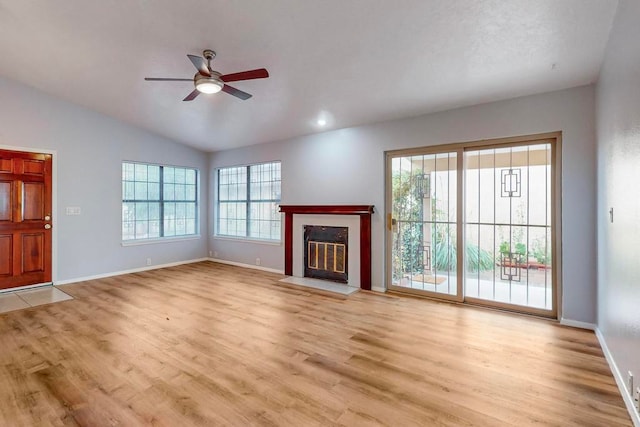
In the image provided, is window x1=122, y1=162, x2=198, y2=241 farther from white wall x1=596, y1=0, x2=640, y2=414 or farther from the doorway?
white wall x1=596, y1=0, x2=640, y2=414

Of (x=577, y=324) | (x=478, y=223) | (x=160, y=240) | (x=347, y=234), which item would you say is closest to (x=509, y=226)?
(x=478, y=223)

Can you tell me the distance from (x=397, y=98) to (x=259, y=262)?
166 inches

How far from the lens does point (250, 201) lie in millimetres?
6844

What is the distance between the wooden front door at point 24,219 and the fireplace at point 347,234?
155 inches

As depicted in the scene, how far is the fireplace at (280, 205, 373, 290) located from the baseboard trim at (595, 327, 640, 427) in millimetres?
2795

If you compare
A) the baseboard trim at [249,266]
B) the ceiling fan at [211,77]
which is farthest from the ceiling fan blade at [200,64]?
the baseboard trim at [249,266]

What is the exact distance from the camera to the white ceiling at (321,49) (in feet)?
8.44

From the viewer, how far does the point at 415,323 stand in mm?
3502

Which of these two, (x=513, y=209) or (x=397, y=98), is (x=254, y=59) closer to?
(x=397, y=98)

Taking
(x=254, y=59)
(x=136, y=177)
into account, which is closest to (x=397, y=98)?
(x=254, y=59)

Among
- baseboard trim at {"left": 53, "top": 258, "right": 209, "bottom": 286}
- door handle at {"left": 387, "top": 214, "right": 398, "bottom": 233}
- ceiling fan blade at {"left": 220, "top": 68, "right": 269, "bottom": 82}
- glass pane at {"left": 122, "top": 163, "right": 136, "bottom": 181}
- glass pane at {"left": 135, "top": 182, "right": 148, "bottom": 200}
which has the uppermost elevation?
ceiling fan blade at {"left": 220, "top": 68, "right": 269, "bottom": 82}

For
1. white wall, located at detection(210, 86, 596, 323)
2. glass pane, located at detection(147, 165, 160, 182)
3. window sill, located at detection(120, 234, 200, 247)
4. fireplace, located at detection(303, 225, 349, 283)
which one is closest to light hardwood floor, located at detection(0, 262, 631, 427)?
white wall, located at detection(210, 86, 596, 323)

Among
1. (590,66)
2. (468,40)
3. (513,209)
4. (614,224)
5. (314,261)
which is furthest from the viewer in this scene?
(314,261)

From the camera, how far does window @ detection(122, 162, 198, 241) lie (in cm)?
619
